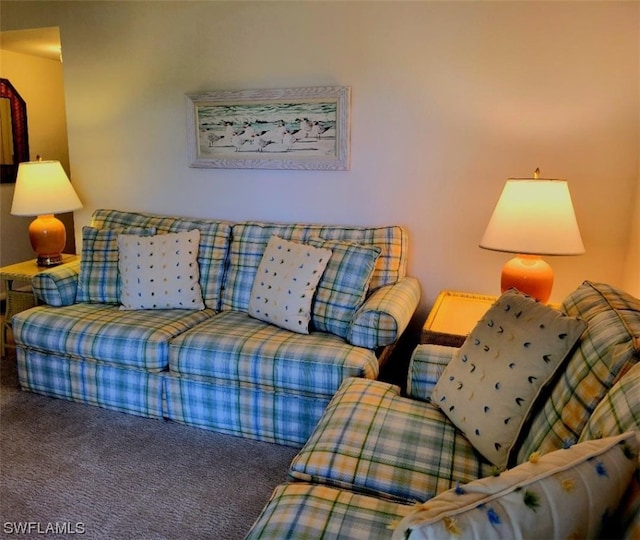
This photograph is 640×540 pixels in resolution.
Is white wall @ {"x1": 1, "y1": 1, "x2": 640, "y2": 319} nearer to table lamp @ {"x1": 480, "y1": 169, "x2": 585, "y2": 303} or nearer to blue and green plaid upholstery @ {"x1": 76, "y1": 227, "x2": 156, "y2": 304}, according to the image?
table lamp @ {"x1": 480, "y1": 169, "x2": 585, "y2": 303}

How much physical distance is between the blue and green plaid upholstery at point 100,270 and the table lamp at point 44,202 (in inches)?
14.7

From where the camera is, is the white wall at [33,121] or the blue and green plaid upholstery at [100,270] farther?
the white wall at [33,121]

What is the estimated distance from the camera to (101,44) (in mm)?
3332

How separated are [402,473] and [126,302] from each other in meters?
1.92

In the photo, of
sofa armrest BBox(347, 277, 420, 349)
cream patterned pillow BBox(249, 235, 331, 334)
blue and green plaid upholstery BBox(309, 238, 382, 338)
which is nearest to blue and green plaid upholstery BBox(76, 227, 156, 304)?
cream patterned pillow BBox(249, 235, 331, 334)

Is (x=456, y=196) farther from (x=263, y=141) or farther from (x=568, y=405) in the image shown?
(x=568, y=405)

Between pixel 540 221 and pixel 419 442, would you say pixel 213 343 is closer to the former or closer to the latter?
pixel 419 442

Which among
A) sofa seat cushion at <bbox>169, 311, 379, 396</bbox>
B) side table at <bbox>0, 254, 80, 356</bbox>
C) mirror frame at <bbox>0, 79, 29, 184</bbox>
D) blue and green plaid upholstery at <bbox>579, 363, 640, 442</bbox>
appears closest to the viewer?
blue and green plaid upholstery at <bbox>579, 363, 640, 442</bbox>

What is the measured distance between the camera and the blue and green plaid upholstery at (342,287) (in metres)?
2.45

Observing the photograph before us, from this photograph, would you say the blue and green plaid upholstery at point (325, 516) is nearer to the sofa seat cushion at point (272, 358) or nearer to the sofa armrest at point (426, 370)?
the sofa armrest at point (426, 370)

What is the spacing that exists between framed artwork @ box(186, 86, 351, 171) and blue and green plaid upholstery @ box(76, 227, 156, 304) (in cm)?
70

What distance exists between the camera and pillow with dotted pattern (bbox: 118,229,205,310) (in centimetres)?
276

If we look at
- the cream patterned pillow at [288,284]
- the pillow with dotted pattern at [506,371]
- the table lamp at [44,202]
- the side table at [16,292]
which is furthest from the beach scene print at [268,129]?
the pillow with dotted pattern at [506,371]

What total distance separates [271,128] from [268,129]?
21mm
